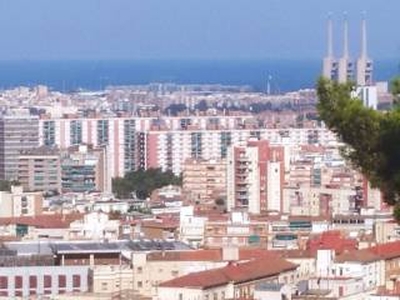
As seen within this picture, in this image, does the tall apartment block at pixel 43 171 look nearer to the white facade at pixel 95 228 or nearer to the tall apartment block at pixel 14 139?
the tall apartment block at pixel 14 139

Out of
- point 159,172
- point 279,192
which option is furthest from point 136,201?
point 159,172

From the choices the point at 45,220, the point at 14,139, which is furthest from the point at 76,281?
the point at 14,139

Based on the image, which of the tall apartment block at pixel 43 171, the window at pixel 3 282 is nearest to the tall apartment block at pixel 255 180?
the tall apartment block at pixel 43 171

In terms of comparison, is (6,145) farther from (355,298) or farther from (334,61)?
(355,298)

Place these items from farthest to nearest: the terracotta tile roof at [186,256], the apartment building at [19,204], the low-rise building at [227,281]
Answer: the apartment building at [19,204] → the terracotta tile roof at [186,256] → the low-rise building at [227,281]

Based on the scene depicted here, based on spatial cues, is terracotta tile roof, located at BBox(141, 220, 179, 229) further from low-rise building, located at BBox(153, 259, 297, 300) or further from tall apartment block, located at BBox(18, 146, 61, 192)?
tall apartment block, located at BBox(18, 146, 61, 192)
